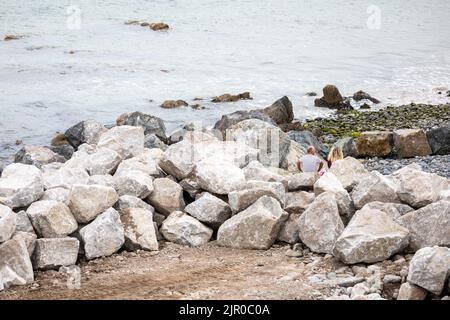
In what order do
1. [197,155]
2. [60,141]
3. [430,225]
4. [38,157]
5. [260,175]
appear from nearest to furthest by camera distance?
[430,225] → [260,175] → [197,155] → [38,157] → [60,141]

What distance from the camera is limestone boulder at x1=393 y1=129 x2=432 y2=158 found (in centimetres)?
1425

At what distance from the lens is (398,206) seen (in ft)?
24.2

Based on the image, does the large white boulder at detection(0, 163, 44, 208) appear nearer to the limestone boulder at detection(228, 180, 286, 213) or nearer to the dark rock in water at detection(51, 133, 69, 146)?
the limestone boulder at detection(228, 180, 286, 213)

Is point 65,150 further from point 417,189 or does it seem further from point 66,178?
point 417,189

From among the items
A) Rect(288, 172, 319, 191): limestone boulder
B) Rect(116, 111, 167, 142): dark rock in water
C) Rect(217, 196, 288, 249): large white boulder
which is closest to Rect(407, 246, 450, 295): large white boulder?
Rect(217, 196, 288, 249): large white boulder

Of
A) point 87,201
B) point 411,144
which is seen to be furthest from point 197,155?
point 411,144

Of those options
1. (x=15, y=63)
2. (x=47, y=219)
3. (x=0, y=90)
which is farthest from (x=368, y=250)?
(x=15, y=63)

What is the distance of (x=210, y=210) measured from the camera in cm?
783

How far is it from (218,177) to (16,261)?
2.62 m

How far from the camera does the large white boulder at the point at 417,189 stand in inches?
289

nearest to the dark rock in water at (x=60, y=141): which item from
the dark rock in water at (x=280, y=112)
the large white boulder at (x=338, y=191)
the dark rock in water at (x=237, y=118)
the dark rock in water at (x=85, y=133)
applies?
the dark rock in water at (x=85, y=133)

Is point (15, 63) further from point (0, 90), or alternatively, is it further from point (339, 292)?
point (339, 292)
